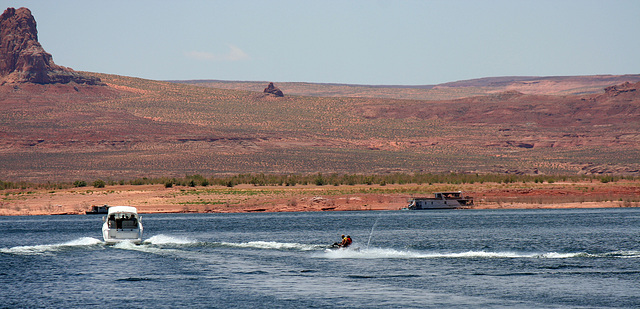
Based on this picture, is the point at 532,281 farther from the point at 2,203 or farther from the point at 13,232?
the point at 2,203

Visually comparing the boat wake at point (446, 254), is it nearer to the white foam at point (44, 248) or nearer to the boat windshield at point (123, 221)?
the boat windshield at point (123, 221)

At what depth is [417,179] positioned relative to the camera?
111938 mm

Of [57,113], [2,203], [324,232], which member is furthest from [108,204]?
[57,113]

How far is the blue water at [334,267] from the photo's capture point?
32.2 meters

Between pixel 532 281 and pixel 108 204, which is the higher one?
pixel 532 281

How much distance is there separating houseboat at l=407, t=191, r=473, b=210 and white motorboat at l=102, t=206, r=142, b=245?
1657 inches

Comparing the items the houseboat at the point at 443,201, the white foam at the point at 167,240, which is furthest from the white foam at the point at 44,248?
the houseboat at the point at 443,201

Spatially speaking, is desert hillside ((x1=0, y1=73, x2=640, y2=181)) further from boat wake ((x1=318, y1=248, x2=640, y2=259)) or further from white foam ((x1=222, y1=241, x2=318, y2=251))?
boat wake ((x1=318, y1=248, x2=640, y2=259))

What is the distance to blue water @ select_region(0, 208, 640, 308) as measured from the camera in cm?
3219

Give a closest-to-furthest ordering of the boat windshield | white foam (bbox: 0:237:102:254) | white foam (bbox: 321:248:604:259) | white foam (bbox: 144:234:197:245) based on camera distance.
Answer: white foam (bbox: 321:248:604:259) → white foam (bbox: 0:237:102:254) → the boat windshield → white foam (bbox: 144:234:197:245)

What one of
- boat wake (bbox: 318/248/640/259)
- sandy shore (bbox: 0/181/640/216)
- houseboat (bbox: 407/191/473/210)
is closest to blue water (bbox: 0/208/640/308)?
boat wake (bbox: 318/248/640/259)

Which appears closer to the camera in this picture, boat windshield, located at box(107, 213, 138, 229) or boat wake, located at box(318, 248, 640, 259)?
boat wake, located at box(318, 248, 640, 259)

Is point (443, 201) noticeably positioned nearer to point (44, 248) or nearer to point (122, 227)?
point (122, 227)

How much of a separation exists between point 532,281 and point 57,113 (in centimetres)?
16213
